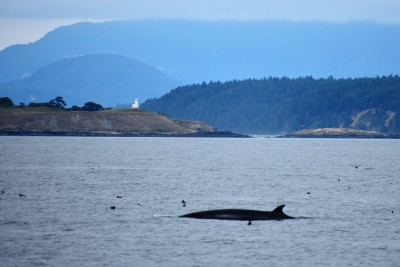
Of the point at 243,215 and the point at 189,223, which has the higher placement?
the point at 243,215

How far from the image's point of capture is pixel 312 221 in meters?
49.9

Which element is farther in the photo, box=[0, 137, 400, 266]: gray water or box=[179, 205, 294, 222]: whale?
box=[179, 205, 294, 222]: whale

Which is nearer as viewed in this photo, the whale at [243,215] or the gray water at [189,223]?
the gray water at [189,223]

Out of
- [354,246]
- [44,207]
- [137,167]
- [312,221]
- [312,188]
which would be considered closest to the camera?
[354,246]

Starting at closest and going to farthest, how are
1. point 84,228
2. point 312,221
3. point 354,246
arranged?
point 354,246, point 84,228, point 312,221

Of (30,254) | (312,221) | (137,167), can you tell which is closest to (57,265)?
(30,254)

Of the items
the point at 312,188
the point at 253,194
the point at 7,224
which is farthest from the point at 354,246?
the point at 312,188

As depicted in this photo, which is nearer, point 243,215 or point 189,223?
Answer: point 189,223

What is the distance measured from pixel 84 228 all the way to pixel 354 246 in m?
13.6

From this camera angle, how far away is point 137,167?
107m

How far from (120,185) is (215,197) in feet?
45.6

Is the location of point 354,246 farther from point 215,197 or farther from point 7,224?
point 215,197

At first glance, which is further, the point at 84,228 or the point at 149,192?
the point at 149,192

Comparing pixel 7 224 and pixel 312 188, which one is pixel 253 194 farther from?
pixel 7 224
